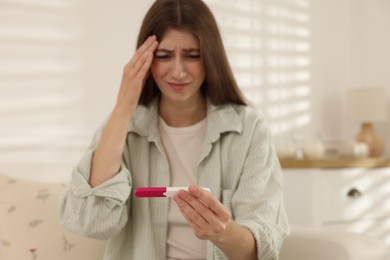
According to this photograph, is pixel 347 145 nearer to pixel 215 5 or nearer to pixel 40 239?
pixel 215 5

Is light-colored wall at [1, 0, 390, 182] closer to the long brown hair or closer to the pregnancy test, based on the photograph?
the long brown hair

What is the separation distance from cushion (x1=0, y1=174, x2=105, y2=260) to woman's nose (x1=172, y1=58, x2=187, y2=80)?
52cm

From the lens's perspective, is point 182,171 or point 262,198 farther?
point 182,171

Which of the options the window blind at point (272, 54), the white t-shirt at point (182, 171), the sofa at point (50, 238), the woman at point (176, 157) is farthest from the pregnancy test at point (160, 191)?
the window blind at point (272, 54)

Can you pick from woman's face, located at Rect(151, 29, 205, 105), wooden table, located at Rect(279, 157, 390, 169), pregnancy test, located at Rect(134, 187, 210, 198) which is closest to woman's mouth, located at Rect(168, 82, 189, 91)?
woman's face, located at Rect(151, 29, 205, 105)

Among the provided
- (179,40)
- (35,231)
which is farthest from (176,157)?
(35,231)

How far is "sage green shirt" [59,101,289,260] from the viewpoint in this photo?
1.39m

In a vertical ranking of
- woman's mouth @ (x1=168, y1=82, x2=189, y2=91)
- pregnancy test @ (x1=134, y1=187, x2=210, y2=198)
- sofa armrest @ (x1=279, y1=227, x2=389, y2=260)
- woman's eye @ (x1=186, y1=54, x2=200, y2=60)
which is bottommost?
sofa armrest @ (x1=279, y1=227, x2=389, y2=260)

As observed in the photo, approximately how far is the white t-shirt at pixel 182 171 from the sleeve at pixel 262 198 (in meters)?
0.13

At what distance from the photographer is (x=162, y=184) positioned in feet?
4.91

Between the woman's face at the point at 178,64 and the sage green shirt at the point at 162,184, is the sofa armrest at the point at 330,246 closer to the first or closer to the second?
the sage green shirt at the point at 162,184

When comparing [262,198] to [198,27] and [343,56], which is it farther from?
[343,56]

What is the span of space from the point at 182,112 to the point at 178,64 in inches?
7.3

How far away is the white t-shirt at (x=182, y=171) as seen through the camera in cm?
147
